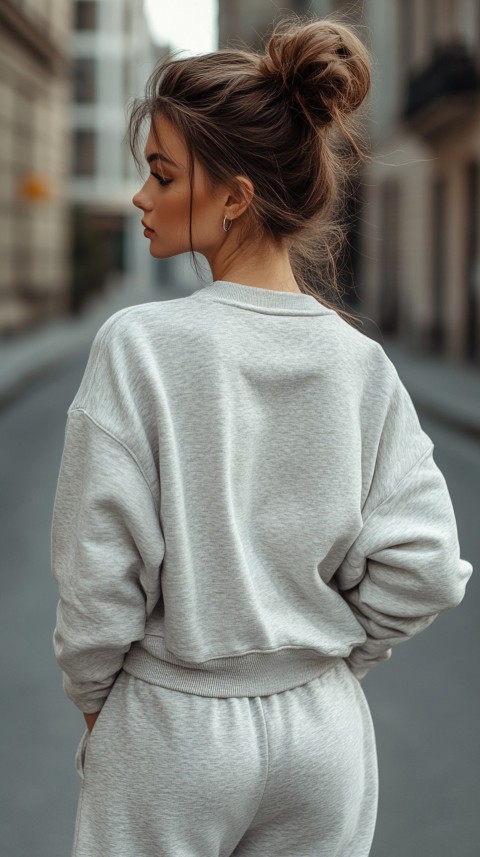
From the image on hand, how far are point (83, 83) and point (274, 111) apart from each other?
59049 mm

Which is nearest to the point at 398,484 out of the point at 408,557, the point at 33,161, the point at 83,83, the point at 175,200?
the point at 408,557

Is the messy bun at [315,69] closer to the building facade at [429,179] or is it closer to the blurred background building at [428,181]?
the blurred background building at [428,181]

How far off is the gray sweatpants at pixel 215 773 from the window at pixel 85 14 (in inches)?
2277

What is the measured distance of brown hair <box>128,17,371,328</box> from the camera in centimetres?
142

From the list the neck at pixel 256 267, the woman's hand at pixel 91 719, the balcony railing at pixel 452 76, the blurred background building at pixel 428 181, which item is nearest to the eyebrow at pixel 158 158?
the neck at pixel 256 267

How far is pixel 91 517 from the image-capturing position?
1368 mm

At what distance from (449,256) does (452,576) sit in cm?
2096

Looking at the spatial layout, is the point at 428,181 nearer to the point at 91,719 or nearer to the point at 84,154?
the point at 91,719

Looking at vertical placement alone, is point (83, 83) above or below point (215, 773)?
above

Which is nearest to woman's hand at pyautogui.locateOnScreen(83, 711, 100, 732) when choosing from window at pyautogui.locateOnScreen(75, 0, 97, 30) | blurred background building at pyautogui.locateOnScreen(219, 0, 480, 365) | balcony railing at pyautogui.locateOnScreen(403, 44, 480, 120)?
blurred background building at pyautogui.locateOnScreen(219, 0, 480, 365)

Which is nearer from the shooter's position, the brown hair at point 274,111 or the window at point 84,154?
the brown hair at point 274,111

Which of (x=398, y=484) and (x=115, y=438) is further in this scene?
(x=398, y=484)

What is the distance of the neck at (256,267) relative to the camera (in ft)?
4.83

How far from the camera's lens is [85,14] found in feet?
184
